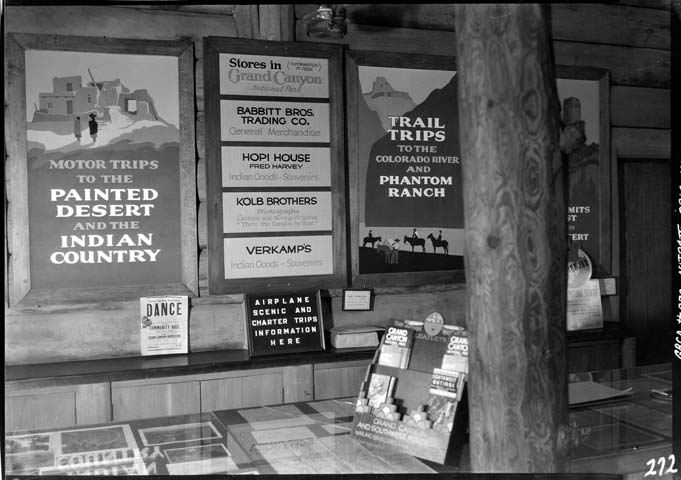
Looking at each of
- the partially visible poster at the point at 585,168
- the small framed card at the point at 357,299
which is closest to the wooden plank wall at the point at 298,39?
the small framed card at the point at 357,299

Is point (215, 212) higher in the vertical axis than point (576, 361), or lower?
higher

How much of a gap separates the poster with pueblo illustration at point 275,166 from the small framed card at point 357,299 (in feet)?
0.56

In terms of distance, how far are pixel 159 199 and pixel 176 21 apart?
0.93 m

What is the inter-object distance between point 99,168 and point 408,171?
66.6 inches

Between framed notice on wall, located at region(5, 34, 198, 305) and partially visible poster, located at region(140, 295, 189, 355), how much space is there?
0.21 feet

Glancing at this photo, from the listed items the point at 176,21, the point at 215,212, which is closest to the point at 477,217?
the point at 215,212

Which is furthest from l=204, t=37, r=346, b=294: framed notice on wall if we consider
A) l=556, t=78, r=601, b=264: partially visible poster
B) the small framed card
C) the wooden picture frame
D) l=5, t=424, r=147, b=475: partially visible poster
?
l=5, t=424, r=147, b=475: partially visible poster

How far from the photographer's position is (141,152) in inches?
142

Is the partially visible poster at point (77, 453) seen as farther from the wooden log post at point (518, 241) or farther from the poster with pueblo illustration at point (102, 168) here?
the poster with pueblo illustration at point (102, 168)

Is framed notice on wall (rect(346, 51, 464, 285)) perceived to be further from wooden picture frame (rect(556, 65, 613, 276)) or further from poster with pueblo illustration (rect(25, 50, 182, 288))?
poster with pueblo illustration (rect(25, 50, 182, 288))

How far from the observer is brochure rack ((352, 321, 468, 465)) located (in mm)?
1738

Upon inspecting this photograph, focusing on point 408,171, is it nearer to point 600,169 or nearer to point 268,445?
point 600,169

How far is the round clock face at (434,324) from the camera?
6.04 ft

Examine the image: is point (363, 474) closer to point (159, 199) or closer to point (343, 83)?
point (159, 199)
